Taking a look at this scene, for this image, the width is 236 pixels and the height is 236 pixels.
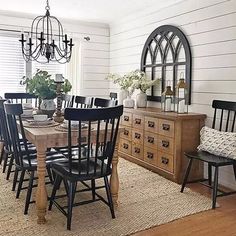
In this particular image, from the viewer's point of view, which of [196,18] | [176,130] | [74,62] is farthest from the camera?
[74,62]

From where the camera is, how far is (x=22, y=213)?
8.71 feet

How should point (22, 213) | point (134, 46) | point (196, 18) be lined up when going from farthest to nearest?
point (134, 46) → point (196, 18) → point (22, 213)

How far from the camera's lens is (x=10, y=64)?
5.12 m

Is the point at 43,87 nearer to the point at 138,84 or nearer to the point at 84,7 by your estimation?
the point at 138,84

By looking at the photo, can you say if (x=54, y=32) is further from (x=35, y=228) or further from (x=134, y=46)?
(x=35, y=228)

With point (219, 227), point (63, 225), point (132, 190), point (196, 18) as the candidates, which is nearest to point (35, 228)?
point (63, 225)

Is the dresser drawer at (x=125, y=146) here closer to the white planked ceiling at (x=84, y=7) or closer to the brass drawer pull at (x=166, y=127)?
the brass drawer pull at (x=166, y=127)

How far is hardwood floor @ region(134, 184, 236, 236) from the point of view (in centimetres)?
236

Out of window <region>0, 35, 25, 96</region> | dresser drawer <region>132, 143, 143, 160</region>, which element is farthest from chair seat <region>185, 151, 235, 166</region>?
window <region>0, 35, 25, 96</region>

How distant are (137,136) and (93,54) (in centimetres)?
224

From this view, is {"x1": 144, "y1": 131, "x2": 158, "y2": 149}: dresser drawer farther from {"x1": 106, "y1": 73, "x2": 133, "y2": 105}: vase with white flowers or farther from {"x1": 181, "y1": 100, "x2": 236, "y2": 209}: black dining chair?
{"x1": 106, "y1": 73, "x2": 133, "y2": 105}: vase with white flowers

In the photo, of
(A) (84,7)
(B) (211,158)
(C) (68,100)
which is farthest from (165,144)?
(A) (84,7)

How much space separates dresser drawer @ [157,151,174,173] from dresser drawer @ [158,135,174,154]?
0.20 feet

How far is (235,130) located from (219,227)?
4.02 ft
